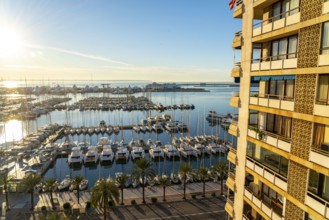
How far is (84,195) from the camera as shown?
46.0 m

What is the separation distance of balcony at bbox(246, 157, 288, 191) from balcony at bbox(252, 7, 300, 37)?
817 cm

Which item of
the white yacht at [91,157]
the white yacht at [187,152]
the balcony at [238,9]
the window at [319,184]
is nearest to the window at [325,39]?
the window at [319,184]

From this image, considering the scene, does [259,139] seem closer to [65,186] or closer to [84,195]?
[84,195]

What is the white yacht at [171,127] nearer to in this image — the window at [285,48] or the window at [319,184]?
the window at [285,48]

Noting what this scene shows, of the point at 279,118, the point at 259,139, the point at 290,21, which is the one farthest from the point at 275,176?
the point at 290,21

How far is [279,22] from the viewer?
12.5m

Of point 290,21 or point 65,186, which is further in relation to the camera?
point 65,186

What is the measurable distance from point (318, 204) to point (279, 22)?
365 inches

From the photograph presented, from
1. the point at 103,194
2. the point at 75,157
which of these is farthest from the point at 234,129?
the point at 75,157

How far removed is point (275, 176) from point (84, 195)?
138 ft

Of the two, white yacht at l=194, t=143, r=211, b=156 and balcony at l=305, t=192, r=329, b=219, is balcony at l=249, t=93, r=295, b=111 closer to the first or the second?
balcony at l=305, t=192, r=329, b=219

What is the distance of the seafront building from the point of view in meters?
10.1

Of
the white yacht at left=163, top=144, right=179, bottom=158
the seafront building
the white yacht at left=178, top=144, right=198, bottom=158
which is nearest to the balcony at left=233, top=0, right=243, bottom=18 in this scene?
the seafront building

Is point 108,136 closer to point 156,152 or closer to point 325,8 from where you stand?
point 156,152
